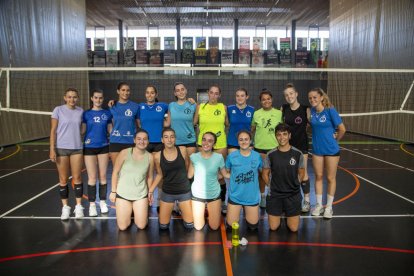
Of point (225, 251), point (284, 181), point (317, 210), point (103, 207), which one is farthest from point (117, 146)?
point (317, 210)

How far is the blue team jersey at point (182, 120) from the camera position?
187 inches

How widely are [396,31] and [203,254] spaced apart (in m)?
13.0

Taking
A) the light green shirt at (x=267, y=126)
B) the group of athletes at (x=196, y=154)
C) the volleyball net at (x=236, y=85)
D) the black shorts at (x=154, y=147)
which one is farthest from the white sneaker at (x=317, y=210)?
Result: the volleyball net at (x=236, y=85)

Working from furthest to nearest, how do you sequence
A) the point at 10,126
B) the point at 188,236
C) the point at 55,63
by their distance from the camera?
the point at 55,63 < the point at 10,126 < the point at 188,236

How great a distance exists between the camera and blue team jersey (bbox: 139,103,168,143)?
4785 millimetres

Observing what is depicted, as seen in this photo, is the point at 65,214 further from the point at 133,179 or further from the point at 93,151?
the point at 133,179

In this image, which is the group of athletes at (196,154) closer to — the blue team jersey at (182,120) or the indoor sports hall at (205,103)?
the blue team jersey at (182,120)

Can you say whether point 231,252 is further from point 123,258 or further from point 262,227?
point 123,258

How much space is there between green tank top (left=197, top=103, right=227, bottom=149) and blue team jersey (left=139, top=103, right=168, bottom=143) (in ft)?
1.92

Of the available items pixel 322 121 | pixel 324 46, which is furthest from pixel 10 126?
pixel 324 46

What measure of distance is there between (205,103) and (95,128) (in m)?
1.63

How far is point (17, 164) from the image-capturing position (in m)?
8.59

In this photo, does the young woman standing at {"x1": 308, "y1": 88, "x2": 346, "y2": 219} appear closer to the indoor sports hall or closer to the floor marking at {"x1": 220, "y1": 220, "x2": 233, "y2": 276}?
the indoor sports hall

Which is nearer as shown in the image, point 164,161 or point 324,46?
point 164,161
